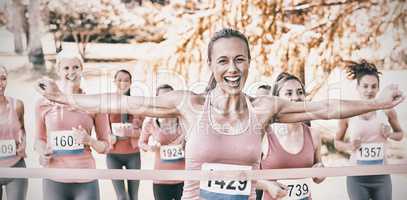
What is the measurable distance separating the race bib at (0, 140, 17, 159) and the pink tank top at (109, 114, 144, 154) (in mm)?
578

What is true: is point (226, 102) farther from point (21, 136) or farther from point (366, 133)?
point (21, 136)

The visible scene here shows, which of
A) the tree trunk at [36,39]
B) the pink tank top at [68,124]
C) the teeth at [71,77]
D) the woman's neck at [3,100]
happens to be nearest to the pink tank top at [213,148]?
the pink tank top at [68,124]

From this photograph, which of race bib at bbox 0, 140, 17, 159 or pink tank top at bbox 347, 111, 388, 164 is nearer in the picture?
race bib at bbox 0, 140, 17, 159

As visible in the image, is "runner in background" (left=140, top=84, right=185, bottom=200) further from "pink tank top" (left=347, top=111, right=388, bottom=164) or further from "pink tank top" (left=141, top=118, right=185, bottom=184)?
"pink tank top" (left=347, top=111, right=388, bottom=164)

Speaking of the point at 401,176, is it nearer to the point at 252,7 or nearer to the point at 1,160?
the point at 252,7

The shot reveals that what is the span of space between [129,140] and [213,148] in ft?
1.58

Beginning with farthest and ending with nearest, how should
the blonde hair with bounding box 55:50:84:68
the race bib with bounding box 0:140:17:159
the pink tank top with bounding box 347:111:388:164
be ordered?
the pink tank top with bounding box 347:111:388:164
the race bib with bounding box 0:140:17:159
the blonde hair with bounding box 55:50:84:68

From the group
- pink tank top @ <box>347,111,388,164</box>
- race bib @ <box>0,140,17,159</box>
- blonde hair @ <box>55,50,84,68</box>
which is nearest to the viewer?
blonde hair @ <box>55,50,84,68</box>

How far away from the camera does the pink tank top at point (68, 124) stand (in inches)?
Result: 117

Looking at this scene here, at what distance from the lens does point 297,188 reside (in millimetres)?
3104

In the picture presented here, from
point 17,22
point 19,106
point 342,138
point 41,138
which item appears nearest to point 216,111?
point 342,138

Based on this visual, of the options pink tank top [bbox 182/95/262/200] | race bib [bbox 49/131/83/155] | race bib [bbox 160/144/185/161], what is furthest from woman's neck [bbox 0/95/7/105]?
pink tank top [bbox 182/95/262/200]

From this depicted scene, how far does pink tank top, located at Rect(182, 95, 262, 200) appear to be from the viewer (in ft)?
9.73

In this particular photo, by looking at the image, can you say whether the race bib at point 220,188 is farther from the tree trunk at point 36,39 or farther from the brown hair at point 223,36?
the tree trunk at point 36,39
